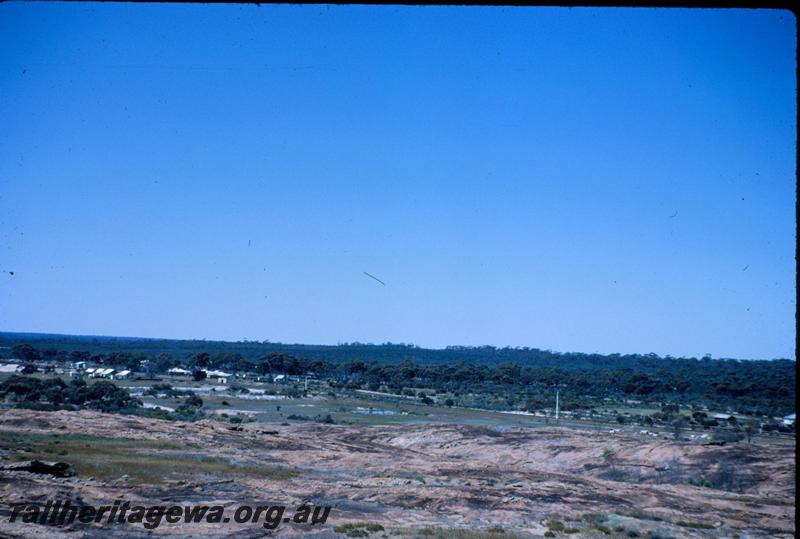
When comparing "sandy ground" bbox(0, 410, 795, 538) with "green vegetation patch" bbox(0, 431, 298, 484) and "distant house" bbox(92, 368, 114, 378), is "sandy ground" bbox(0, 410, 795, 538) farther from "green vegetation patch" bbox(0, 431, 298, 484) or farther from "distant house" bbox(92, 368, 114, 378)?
"distant house" bbox(92, 368, 114, 378)

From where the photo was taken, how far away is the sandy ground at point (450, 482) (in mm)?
19875

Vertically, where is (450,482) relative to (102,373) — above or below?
above

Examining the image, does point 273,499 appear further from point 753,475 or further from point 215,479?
point 753,475

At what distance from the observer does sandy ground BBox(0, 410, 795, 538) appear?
782 inches

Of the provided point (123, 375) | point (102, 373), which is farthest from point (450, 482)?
point (123, 375)

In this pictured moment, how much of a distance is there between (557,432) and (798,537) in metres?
44.8

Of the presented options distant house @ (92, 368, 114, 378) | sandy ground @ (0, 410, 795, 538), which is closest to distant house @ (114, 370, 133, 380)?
distant house @ (92, 368, 114, 378)

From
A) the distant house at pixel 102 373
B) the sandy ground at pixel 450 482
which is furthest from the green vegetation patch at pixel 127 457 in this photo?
the distant house at pixel 102 373

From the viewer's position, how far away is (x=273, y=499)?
21438 mm

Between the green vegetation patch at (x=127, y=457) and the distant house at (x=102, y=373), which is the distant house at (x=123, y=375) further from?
the green vegetation patch at (x=127, y=457)

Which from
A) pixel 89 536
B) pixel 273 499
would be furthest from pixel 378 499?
pixel 89 536

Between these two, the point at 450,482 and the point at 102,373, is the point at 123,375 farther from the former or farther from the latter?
the point at 450,482

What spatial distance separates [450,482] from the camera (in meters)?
27.8

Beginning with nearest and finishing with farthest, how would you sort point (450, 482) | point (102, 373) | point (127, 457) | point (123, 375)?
point (450, 482)
point (127, 457)
point (102, 373)
point (123, 375)
